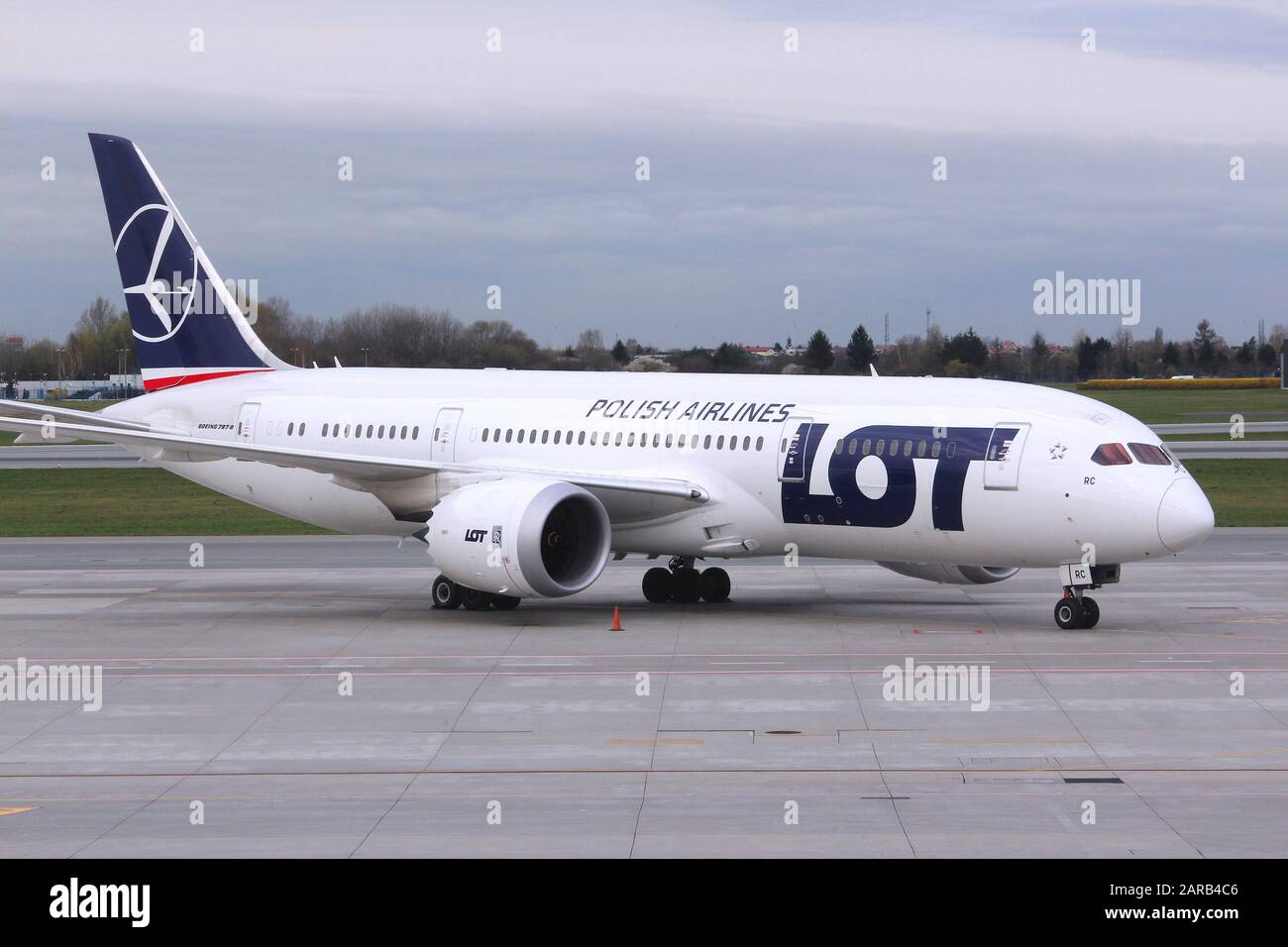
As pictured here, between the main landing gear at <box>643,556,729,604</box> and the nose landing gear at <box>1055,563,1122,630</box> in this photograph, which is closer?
the nose landing gear at <box>1055,563,1122,630</box>

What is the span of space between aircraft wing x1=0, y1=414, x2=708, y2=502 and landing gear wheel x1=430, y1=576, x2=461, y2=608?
2.04 m

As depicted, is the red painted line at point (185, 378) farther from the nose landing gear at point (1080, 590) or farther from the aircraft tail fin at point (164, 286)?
the nose landing gear at point (1080, 590)

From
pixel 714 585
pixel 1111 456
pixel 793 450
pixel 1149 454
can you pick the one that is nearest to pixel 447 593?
pixel 714 585

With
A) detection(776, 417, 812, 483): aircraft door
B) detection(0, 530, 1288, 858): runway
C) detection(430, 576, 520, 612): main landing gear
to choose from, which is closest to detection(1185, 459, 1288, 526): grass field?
detection(0, 530, 1288, 858): runway

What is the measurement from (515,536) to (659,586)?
16.5 ft

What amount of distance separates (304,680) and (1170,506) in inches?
522

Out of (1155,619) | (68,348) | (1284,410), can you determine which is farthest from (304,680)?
(68,348)

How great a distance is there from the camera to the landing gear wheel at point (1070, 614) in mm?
27219

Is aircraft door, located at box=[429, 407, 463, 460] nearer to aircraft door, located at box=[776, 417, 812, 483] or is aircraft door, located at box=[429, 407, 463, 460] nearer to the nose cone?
aircraft door, located at box=[776, 417, 812, 483]

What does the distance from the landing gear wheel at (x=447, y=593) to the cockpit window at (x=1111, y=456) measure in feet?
37.2

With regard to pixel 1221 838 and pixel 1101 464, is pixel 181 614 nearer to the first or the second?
pixel 1101 464

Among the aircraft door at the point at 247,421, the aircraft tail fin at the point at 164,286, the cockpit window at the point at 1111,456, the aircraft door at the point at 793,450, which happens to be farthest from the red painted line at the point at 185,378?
the cockpit window at the point at 1111,456

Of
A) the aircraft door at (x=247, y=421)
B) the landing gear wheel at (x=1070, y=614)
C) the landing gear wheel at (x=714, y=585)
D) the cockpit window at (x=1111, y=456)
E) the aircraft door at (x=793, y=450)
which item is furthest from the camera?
the aircraft door at (x=247, y=421)

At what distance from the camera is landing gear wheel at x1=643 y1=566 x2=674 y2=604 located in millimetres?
31641
